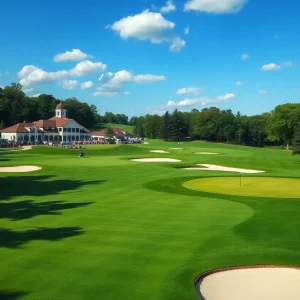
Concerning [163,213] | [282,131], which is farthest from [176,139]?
[163,213]

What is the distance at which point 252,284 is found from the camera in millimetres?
9039

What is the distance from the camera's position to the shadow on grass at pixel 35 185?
2300 centimetres

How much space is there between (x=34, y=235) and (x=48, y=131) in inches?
4673

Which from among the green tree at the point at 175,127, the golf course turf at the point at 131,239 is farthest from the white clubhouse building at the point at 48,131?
the golf course turf at the point at 131,239

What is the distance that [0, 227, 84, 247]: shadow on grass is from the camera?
11.7m

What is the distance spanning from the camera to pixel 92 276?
8.98m

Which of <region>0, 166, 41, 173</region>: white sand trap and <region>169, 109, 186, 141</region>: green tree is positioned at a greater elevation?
<region>169, 109, 186, 141</region>: green tree

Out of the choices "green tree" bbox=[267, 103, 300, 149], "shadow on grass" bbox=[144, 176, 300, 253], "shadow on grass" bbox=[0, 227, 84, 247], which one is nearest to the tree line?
"green tree" bbox=[267, 103, 300, 149]

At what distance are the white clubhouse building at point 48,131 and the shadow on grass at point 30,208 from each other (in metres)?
96.7

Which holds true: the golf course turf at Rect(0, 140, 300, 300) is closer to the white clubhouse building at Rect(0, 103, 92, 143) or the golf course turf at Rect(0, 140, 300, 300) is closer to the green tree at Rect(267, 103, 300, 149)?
the green tree at Rect(267, 103, 300, 149)

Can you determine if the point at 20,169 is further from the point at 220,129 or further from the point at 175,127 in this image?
the point at 220,129

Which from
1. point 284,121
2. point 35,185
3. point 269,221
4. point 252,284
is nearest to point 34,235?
point 252,284

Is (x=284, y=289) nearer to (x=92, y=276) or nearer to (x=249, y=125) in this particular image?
(x=92, y=276)

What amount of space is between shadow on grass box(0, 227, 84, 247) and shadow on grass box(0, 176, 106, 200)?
885 cm
